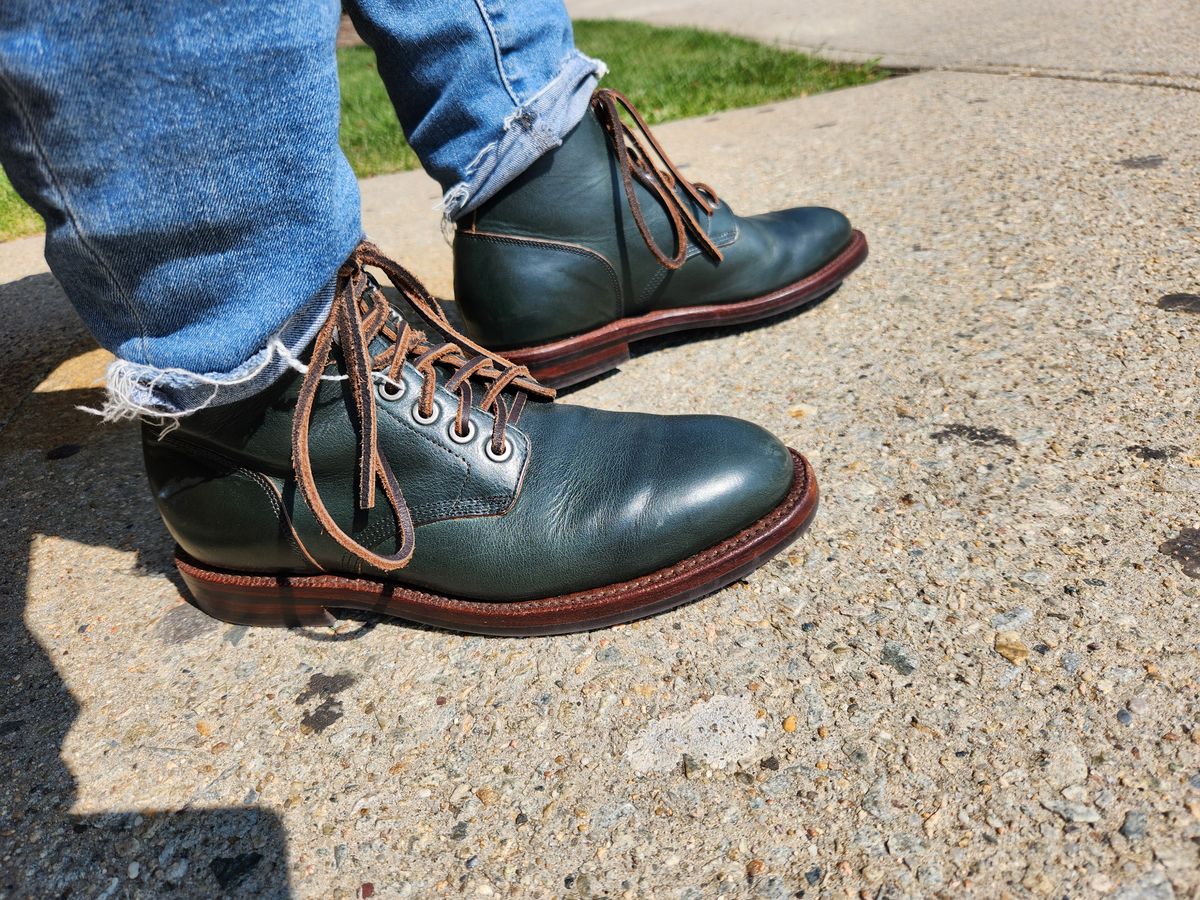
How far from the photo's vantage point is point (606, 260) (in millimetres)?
1650

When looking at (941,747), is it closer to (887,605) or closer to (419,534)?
(887,605)

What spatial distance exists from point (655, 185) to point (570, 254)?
217 millimetres

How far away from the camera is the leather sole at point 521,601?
1133mm

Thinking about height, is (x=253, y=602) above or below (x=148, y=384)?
below

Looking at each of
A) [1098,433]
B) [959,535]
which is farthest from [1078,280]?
[959,535]

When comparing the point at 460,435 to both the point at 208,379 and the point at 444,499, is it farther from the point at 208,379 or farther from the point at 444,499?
the point at 208,379

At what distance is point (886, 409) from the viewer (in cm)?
148

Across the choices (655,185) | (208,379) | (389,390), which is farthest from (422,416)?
(655,185)

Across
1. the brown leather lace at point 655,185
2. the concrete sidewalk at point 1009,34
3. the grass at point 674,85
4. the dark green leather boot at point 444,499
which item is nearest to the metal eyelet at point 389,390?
the dark green leather boot at point 444,499

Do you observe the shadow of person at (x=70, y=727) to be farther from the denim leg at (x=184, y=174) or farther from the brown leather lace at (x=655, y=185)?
the brown leather lace at (x=655, y=185)

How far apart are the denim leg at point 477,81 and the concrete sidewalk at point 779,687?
472 millimetres

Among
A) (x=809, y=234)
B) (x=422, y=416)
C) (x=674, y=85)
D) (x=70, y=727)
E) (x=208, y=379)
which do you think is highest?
(x=208, y=379)

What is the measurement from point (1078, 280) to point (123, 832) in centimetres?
180

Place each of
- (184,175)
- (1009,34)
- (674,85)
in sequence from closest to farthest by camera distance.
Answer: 1. (184,175)
2. (1009,34)
3. (674,85)
